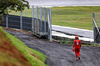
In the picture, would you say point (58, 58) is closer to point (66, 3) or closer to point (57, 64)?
point (57, 64)

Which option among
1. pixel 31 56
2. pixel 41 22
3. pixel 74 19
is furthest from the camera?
pixel 74 19

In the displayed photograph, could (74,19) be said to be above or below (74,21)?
below

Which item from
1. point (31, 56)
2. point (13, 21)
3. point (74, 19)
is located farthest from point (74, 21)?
point (31, 56)

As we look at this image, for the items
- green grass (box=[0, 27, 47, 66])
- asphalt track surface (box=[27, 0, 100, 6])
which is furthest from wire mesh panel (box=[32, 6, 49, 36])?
green grass (box=[0, 27, 47, 66])

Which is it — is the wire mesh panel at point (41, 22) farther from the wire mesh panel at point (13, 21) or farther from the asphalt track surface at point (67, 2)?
the asphalt track surface at point (67, 2)

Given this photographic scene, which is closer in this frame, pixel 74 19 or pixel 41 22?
pixel 41 22

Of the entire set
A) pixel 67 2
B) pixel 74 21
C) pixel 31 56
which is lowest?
Answer: pixel 74 21

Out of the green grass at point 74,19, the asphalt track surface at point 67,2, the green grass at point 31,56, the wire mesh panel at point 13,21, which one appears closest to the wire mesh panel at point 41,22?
the green grass at point 74,19

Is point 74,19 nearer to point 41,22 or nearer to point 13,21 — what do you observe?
point 13,21

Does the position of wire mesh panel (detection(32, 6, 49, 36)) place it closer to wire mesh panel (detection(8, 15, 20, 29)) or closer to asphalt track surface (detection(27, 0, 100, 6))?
wire mesh panel (detection(8, 15, 20, 29))

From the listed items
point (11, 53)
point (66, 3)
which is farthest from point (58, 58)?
point (66, 3)

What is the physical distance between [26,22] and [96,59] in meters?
11.4

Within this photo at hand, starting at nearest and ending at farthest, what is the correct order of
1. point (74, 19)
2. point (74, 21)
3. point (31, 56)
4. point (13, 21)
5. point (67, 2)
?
point (31, 56), point (13, 21), point (74, 21), point (67, 2), point (74, 19)

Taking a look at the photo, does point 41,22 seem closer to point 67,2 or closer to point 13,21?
point 13,21
